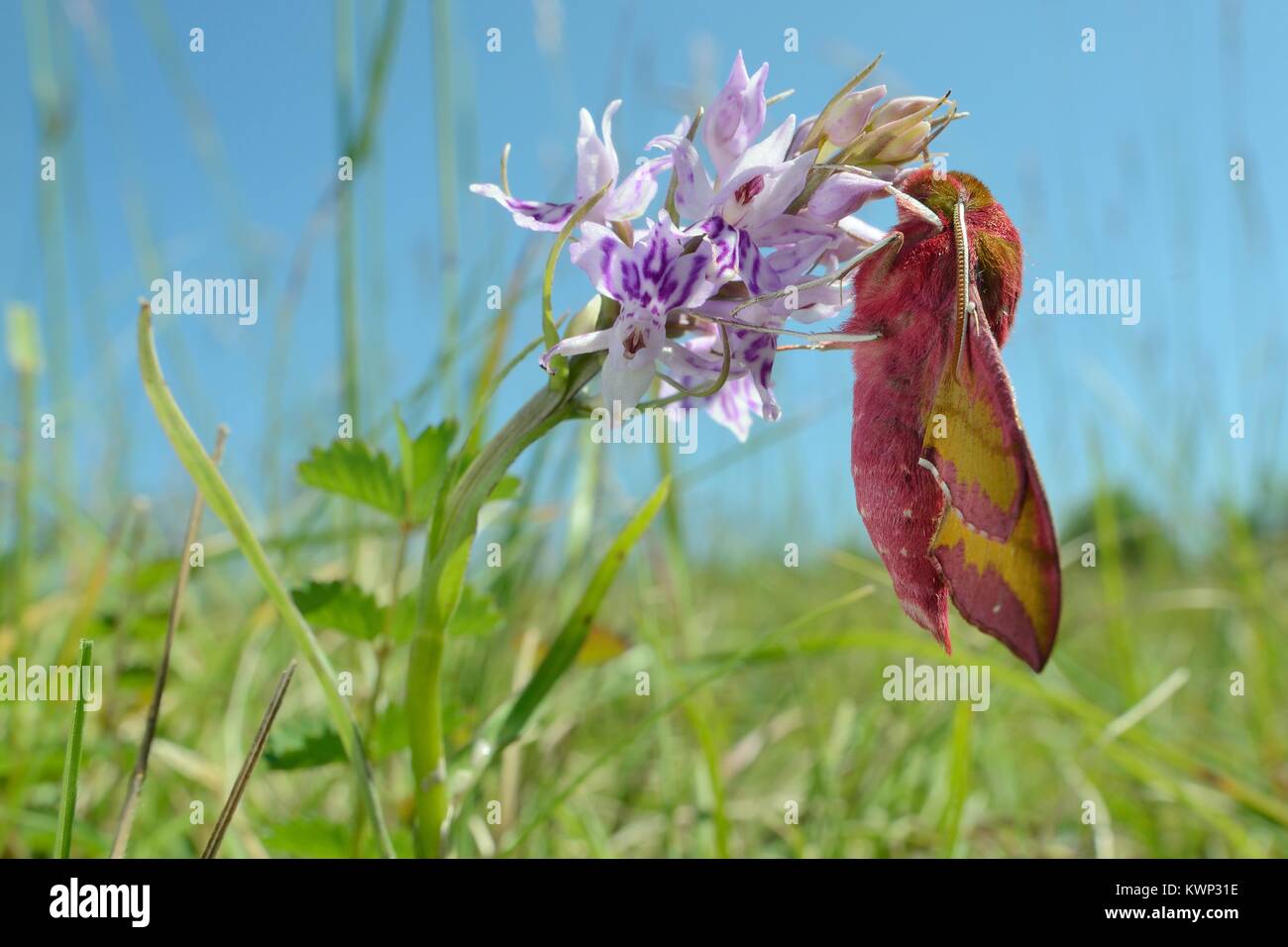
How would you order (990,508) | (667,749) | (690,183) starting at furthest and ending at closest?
(667,749)
(690,183)
(990,508)

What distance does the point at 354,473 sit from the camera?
81cm

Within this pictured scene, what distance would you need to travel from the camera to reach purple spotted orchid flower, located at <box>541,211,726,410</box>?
1.94 feet

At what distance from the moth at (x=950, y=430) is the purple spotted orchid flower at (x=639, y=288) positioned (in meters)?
0.12

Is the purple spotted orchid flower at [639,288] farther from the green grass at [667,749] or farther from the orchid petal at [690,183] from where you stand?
the green grass at [667,749]

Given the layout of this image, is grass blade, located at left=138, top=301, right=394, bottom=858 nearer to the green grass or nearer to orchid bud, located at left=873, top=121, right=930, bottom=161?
the green grass

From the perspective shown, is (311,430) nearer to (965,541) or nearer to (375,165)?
(375,165)

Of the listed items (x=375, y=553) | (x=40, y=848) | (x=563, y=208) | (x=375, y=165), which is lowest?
(x=40, y=848)

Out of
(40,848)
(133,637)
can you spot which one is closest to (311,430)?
(133,637)

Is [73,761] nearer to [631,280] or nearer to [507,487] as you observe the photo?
[507,487]

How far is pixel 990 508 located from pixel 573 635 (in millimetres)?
368

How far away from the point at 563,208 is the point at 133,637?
4.03 feet

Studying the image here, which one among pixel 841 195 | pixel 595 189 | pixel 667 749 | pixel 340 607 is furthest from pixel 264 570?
pixel 667 749

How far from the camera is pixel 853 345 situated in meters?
0.64
